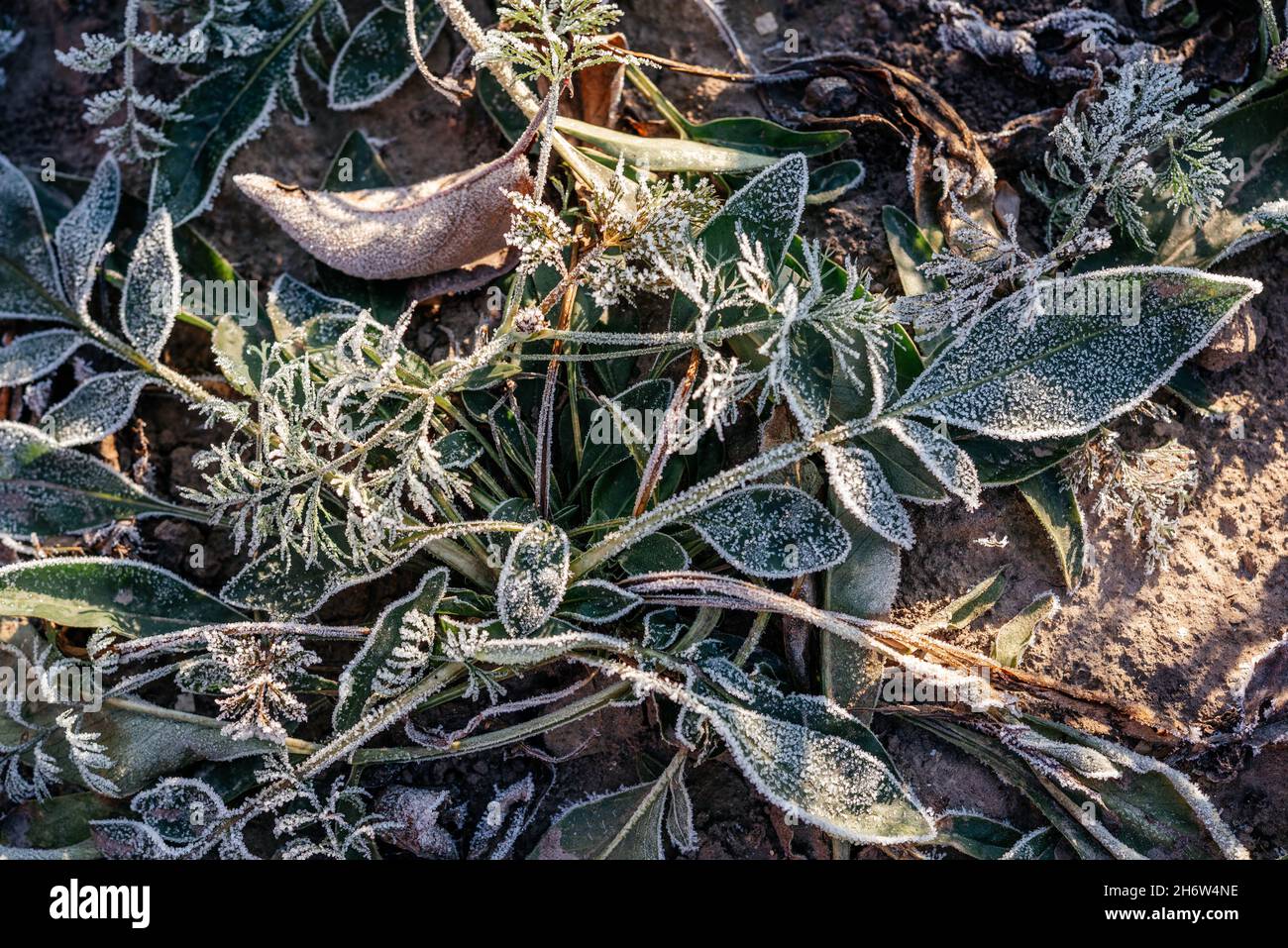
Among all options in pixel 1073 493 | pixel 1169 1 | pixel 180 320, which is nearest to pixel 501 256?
pixel 180 320

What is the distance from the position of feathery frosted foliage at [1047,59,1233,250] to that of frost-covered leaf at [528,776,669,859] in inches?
42.8

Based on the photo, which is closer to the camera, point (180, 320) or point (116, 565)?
point (116, 565)

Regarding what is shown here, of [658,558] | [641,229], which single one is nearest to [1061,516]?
[658,558]

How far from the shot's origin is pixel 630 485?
1554mm

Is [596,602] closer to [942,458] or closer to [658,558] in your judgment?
[658,558]

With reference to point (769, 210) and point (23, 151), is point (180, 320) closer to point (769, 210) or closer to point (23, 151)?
point (23, 151)

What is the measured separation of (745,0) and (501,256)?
67 cm

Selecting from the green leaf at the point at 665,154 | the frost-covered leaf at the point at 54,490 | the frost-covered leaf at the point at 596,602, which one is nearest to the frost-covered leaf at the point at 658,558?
the frost-covered leaf at the point at 596,602

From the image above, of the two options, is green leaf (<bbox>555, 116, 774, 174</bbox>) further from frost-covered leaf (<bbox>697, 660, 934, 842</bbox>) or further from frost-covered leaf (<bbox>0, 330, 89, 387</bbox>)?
frost-covered leaf (<bbox>0, 330, 89, 387</bbox>)

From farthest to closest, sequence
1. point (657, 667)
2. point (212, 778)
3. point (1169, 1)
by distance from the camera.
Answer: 1. point (1169, 1)
2. point (212, 778)
3. point (657, 667)

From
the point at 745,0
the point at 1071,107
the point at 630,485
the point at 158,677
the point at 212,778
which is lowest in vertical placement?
the point at 212,778

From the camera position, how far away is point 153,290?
1.69m

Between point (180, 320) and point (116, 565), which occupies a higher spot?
point (180, 320)

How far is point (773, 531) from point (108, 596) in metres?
1.04
